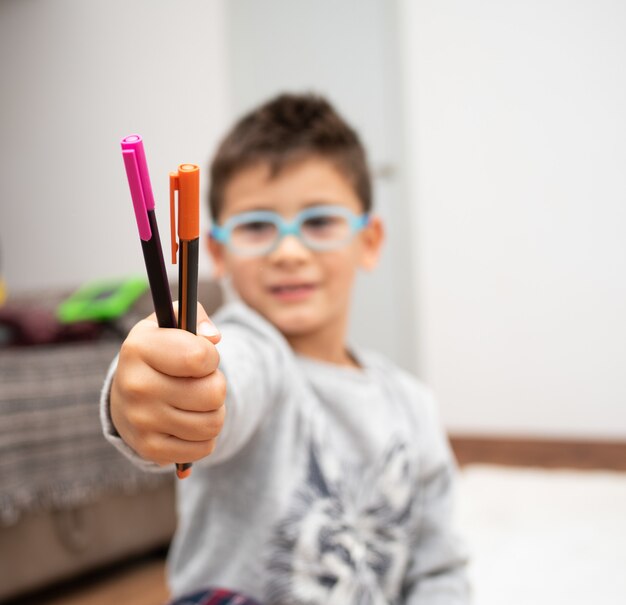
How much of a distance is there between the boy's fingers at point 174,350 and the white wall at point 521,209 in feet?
1.71

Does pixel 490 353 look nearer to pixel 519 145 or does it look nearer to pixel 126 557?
pixel 519 145

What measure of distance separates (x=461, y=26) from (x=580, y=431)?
0.69 metres

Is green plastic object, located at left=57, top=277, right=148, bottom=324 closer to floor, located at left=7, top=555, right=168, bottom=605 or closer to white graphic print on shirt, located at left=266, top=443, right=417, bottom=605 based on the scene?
floor, located at left=7, top=555, right=168, bottom=605

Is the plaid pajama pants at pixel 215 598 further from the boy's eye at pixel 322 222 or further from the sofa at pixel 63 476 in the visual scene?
the sofa at pixel 63 476

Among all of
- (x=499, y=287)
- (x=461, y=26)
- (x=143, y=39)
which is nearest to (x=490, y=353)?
(x=499, y=287)

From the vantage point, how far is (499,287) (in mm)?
1335

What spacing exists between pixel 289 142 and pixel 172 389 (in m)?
0.46

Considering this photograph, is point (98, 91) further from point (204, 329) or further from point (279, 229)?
point (204, 329)

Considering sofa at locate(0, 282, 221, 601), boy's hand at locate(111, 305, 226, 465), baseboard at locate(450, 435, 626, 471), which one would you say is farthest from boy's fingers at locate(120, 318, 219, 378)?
baseboard at locate(450, 435, 626, 471)

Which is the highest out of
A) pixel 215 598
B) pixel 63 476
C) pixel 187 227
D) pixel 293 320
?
pixel 187 227

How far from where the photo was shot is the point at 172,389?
0.19 meters

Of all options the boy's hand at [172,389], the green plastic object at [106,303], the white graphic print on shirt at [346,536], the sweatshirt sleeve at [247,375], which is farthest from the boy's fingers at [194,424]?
the green plastic object at [106,303]

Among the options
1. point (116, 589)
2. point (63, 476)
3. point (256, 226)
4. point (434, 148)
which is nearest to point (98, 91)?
point (256, 226)

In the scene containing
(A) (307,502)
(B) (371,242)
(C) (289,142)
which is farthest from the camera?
(B) (371,242)
